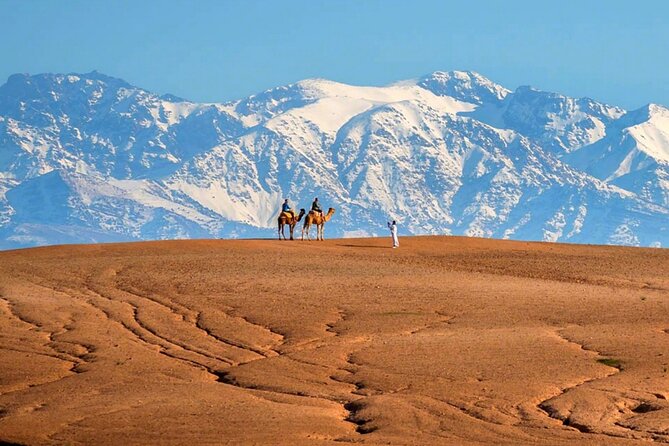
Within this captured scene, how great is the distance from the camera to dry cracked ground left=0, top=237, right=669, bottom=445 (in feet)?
76.9

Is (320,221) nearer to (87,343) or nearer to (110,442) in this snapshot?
(87,343)

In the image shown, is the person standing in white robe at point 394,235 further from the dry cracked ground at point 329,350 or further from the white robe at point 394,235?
the dry cracked ground at point 329,350

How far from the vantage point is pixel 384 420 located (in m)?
23.5

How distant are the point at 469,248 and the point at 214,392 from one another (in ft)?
96.2

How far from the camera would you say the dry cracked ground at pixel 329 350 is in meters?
23.5

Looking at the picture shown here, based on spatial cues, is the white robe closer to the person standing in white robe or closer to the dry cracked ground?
the person standing in white robe

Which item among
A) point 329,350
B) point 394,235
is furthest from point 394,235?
point 329,350

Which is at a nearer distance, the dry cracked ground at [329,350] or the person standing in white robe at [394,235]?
the dry cracked ground at [329,350]

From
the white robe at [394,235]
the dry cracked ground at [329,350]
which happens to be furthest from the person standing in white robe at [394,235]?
the dry cracked ground at [329,350]

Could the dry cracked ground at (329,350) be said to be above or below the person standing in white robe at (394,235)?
below

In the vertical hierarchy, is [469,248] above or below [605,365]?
above

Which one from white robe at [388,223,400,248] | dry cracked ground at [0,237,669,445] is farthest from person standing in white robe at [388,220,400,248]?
dry cracked ground at [0,237,669,445]

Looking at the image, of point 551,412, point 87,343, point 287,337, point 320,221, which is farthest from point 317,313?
point 320,221

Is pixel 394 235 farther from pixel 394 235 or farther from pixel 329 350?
pixel 329 350
